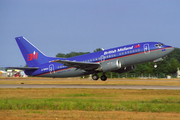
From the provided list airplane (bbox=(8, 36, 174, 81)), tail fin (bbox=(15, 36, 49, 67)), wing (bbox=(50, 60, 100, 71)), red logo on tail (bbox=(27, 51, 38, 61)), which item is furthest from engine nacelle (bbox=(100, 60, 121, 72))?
red logo on tail (bbox=(27, 51, 38, 61))

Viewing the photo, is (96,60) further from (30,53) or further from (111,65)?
(30,53)

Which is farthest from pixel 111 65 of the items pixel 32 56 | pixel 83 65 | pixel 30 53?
pixel 30 53

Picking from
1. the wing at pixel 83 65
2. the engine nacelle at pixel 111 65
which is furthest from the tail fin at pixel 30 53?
the engine nacelle at pixel 111 65

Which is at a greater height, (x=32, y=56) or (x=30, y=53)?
(x=30, y=53)

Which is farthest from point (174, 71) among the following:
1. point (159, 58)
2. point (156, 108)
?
point (156, 108)

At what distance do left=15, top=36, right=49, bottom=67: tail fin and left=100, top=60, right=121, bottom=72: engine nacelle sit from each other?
10870 millimetres

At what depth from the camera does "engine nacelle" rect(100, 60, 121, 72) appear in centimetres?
3932

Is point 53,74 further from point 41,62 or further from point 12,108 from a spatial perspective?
point 12,108

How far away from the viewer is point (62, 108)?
58.7ft

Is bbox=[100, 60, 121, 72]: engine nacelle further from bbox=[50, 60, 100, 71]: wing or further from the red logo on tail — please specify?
the red logo on tail

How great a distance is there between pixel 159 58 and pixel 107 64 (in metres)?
7.34

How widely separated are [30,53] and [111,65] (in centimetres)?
1515

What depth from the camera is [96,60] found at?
41.4 m

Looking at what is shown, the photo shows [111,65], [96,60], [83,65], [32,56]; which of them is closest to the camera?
[111,65]
